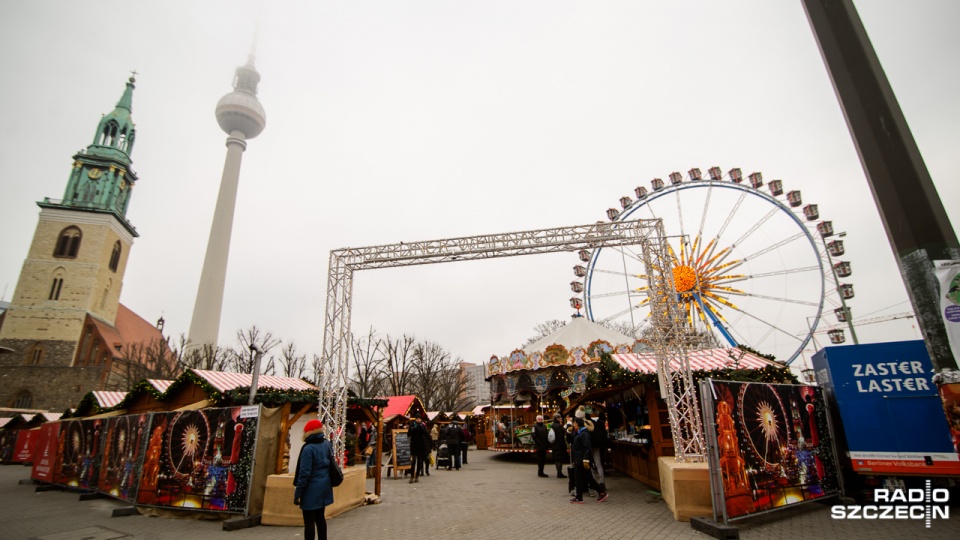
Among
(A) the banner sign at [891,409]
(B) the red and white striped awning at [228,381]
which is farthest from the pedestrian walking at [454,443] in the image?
(A) the banner sign at [891,409]

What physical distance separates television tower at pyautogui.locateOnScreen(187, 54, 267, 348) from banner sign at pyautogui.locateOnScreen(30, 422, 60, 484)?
82.5 feet

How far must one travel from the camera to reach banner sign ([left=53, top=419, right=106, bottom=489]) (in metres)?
10.7

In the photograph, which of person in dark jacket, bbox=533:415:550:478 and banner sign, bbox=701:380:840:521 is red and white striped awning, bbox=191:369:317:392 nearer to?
person in dark jacket, bbox=533:415:550:478

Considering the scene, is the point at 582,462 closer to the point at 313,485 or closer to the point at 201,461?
the point at 313,485

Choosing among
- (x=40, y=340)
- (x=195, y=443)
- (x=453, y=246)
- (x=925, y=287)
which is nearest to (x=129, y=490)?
(x=195, y=443)

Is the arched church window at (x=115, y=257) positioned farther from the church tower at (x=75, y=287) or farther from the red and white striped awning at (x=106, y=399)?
the red and white striped awning at (x=106, y=399)

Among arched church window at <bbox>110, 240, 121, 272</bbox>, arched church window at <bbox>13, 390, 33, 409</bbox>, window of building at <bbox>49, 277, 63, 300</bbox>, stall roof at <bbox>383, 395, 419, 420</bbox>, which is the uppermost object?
arched church window at <bbox>110, 240, 121, 272</bbox>

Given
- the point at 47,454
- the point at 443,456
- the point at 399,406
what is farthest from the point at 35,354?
the point at 443,456

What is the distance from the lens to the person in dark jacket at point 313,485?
5.03 metres

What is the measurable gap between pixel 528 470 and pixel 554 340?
20.0 ft

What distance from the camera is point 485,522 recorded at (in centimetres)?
711

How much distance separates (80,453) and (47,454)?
120 inches

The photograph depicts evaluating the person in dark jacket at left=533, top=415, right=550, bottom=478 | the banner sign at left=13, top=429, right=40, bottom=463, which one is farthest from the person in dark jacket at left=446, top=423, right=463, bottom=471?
the banner sign at left=13, top=429, right=40, bottom=463

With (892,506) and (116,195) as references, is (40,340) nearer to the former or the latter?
(116,195)
